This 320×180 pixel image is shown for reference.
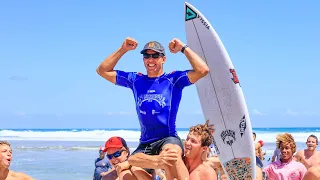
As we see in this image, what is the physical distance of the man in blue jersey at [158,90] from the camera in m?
4.59

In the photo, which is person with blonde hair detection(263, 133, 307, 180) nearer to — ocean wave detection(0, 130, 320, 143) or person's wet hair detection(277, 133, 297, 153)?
person's wet hair detection(277, 133, 297, 153)

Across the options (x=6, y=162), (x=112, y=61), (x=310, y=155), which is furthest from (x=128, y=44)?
(x=310, y=155)

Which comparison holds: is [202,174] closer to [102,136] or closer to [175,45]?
[175,45]

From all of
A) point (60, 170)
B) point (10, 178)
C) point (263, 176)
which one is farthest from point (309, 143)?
point (60, 170)

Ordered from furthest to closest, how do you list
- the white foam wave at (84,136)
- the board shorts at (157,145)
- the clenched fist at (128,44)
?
the white foam wave at (84,136) < the clenched fist at (128,44) < the board shorts at (157,145)

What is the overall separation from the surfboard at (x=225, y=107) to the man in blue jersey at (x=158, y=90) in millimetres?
1764

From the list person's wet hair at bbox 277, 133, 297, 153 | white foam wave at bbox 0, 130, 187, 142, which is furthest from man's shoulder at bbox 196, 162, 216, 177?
white foam wave at bbox 0, 130, 187, 142

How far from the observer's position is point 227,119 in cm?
642

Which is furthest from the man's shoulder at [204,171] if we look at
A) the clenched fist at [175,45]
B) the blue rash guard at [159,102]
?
the clenched fist at [175,45]

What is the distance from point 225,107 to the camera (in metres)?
6.39

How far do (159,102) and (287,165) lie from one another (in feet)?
8.85

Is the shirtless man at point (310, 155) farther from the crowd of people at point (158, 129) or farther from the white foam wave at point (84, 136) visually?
the white foam wave at point (84, 136)

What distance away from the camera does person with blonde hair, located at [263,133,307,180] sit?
6320mm

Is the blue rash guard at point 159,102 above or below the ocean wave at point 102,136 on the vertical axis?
above
